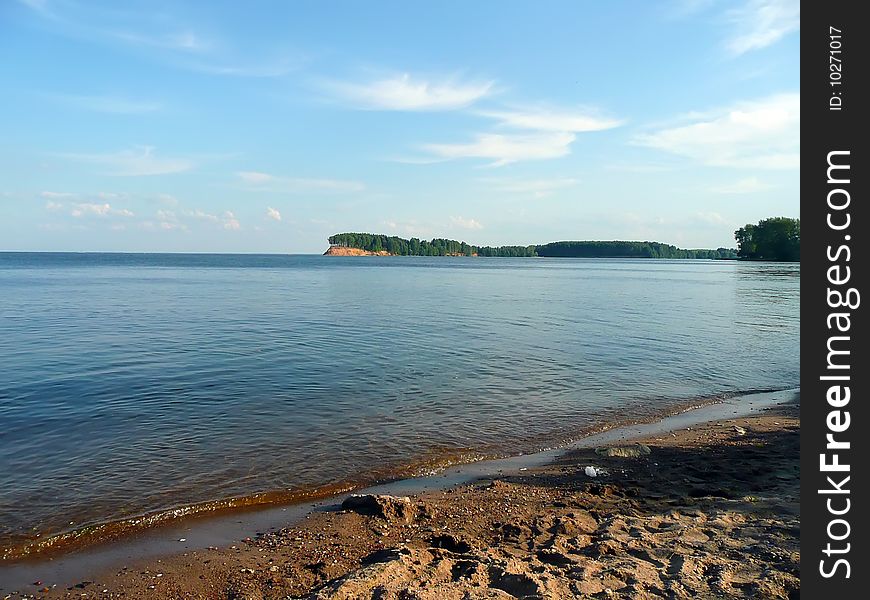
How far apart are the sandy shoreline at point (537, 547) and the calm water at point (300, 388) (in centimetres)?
239

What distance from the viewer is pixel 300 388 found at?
1767 cm

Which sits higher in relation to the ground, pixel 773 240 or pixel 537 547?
pixel 773 240

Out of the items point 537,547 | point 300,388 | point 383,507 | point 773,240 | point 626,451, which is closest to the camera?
point 537,547

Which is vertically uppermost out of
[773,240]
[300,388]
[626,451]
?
[773,240]

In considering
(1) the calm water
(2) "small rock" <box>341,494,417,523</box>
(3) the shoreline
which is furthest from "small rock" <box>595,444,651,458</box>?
(2) "small rock" <box>341,494,417,523</box>

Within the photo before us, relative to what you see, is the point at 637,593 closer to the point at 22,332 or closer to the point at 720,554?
the point at 720,554

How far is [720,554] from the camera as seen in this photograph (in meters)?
6.53

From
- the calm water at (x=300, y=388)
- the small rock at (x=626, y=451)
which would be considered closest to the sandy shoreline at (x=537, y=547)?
the small rock at (x=626, y=451)

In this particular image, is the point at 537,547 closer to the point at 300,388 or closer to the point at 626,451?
the point at 626,451

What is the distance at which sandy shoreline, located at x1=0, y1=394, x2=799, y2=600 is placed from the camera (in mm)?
5926

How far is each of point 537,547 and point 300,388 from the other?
39.1 ft

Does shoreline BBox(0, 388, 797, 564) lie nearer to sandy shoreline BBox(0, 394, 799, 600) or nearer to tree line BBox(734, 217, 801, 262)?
sandy shoreline BBox(0, 394, 799, 600)

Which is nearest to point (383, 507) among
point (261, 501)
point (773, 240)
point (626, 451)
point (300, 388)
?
point (261, 501)

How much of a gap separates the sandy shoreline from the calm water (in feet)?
7.85
